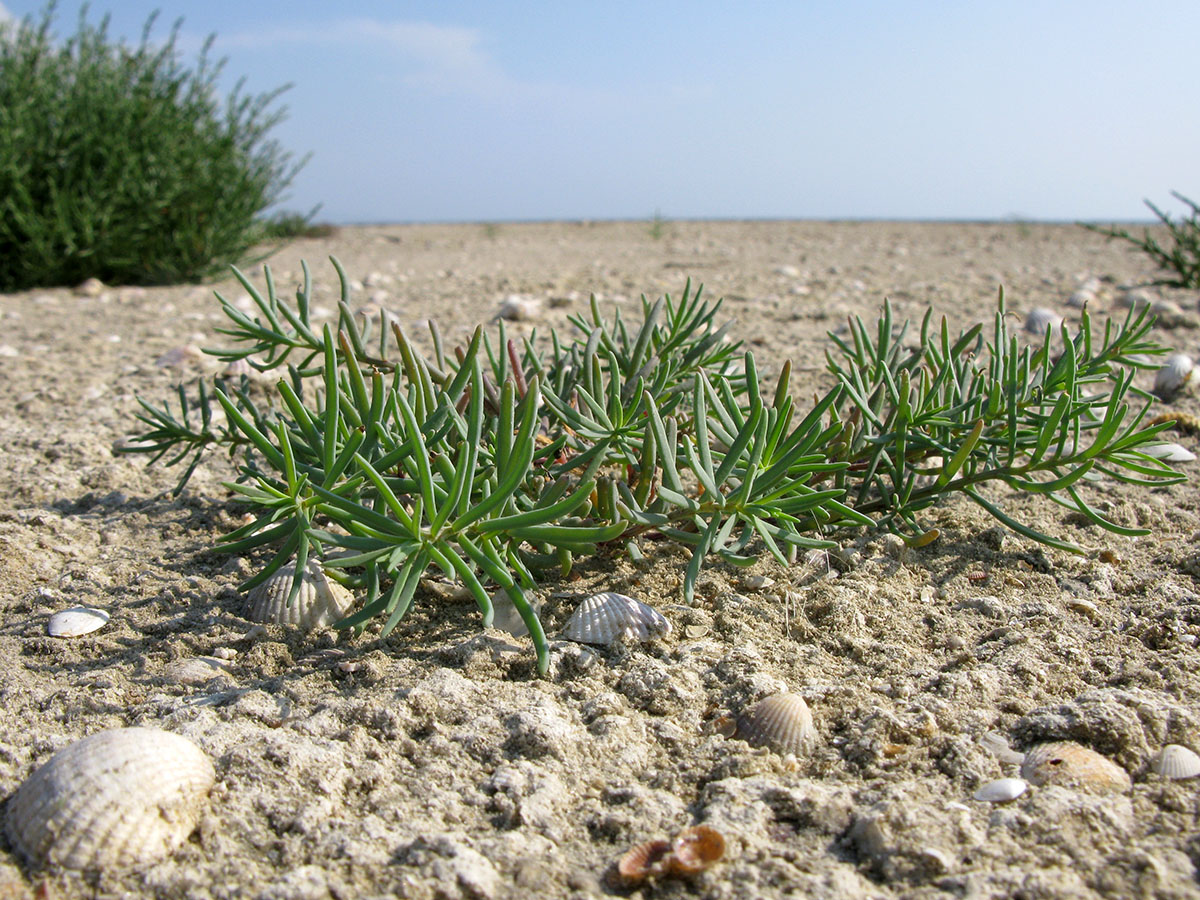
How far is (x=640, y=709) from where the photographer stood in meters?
1.30

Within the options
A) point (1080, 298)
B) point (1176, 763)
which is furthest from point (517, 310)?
point (1176, 763)

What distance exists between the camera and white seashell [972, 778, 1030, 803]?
107 centimetres

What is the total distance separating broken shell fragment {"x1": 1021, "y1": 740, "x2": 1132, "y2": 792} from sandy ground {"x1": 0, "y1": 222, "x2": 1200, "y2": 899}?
0.06ft

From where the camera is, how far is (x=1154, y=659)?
4.43ft

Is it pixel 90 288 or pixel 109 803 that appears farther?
pixel 90 288

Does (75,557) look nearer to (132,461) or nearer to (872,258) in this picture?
(132,461)

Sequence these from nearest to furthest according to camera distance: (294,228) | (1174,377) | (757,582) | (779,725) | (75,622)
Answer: (779,725) → (75,622) → (757,582) → (1174,377) → (294,228)

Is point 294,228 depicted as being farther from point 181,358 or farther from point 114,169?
point 181,358

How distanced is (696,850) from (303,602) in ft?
2.59

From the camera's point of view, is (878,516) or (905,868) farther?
(878,516)

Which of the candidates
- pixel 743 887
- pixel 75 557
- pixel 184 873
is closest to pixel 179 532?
pixel 75 557

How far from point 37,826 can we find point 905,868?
940mm

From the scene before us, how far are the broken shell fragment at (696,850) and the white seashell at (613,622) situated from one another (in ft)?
1.38

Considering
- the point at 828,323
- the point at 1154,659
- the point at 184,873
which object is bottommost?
the point at 184,873
